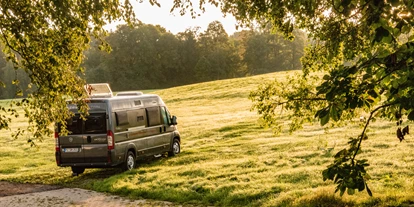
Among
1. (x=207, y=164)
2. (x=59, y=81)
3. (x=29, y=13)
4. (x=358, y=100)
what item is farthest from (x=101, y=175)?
(x=358, y=100)

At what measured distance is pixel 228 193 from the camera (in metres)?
12.5

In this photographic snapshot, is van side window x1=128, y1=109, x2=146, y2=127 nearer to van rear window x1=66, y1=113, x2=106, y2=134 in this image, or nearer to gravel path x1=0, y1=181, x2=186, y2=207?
van rear window x1=66, y1=113, x2=106, y2=134

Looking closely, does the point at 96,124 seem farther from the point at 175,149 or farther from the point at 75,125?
the point at 175,149

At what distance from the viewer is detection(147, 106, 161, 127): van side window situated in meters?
18.3

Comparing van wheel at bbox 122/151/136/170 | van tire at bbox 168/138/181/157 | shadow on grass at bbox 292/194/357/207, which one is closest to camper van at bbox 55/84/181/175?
van wheel at bbox 122/151/136/170

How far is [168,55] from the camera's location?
328 feet

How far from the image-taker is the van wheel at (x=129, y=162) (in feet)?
54.7

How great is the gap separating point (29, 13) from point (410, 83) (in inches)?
306

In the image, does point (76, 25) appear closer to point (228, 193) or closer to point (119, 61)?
point (228, 193)

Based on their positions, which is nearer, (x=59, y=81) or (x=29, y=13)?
(x=29, y=13)

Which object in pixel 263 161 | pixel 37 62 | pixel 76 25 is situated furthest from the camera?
pixel 263 161

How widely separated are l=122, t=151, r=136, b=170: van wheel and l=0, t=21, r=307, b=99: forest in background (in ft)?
264

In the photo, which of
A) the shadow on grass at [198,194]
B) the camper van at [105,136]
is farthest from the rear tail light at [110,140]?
the shadow on grass at [198,194]

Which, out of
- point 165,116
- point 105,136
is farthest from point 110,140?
point 165,116
